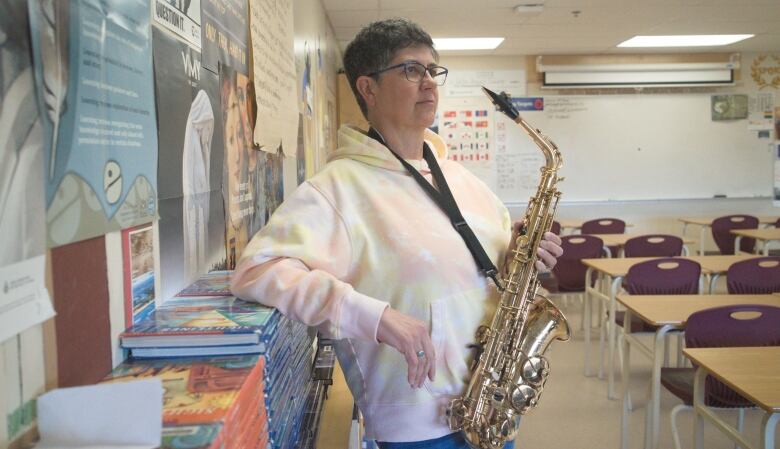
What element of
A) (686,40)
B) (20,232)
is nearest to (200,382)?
(20,232)

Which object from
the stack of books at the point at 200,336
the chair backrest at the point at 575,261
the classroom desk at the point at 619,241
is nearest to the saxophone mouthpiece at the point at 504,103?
the stack of books at the point at 200,336

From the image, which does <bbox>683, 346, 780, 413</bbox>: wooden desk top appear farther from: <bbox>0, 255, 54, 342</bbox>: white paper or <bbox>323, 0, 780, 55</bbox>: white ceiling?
<bbox>323, 0, 780, 55</bbox>: white ceiling

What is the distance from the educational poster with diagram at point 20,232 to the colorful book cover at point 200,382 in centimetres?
14

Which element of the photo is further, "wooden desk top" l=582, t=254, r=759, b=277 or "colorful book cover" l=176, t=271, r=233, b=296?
"wooden desk top" l=582, t=254, r=759, b=277

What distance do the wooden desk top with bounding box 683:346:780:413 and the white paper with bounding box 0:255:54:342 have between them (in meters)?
1.73

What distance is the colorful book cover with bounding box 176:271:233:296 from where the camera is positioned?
1110 mm

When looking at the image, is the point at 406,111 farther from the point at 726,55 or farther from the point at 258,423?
the point at 726,55

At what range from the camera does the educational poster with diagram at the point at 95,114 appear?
68 centimetres

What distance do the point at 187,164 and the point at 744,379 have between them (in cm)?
171

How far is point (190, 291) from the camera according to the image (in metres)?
1.14

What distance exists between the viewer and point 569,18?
18.1ft

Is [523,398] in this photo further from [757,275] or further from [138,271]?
[757,275]

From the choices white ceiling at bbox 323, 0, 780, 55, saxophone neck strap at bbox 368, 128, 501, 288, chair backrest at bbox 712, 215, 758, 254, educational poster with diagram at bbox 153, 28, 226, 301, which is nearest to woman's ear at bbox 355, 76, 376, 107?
saxophone neck strap at bbox 368, 128, 501, 288

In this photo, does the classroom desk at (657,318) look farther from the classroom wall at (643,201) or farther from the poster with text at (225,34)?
the classroom wall at (643,201)
